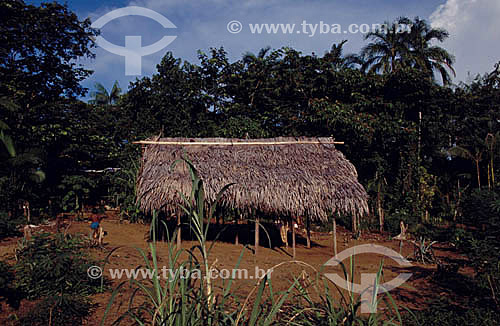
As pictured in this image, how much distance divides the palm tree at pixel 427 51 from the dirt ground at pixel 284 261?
1053 cm

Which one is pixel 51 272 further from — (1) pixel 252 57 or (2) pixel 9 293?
(1) pixel 252 57

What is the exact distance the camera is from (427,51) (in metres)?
18.5

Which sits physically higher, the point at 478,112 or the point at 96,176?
the point at 478,112

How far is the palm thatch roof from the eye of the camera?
8680 mm

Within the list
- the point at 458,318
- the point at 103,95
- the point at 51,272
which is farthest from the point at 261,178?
the point at 103,95

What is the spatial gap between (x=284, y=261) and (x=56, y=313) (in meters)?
3.39

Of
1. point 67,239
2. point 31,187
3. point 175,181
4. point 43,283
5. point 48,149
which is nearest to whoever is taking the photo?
point 43,283

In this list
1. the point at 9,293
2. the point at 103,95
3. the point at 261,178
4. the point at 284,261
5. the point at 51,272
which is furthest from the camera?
the point at 103,95

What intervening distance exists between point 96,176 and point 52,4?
252 inches

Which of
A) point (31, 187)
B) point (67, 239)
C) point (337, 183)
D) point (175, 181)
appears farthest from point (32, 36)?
point (337, 183)

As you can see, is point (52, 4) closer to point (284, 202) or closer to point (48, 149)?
point (48, 149)

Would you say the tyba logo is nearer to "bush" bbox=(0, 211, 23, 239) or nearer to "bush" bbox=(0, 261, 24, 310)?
"bush" bbox=(0, 261, 24, 310)

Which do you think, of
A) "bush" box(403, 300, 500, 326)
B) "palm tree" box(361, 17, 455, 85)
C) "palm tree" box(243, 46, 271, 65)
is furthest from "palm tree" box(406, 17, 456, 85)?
"bush" box(403, 300, 500, 326)

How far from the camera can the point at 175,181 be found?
8648mm
